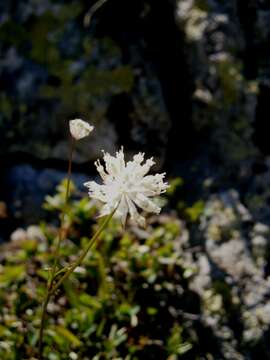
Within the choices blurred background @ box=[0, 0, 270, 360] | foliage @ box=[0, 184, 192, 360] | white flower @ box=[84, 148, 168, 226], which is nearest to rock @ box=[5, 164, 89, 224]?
blurred background @ box=[0, 0, 270, 360]

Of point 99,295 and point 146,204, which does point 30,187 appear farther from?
point 146,204

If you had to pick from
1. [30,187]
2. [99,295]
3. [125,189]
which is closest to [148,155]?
[30,187]

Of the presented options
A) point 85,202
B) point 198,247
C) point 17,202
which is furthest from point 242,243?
point 17,202

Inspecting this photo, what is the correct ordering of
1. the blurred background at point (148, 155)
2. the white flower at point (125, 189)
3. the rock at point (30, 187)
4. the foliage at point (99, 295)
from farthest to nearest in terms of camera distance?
1. the rock at point (30, 187)
2. the blurred background at point (148, 155)
3. the foliage at point (99, 295)
4. the white flower at point (125, 189)

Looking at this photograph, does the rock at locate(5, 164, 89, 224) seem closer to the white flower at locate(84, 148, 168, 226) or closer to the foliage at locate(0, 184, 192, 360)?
the foliage at locate(0, 184, 192, 360)

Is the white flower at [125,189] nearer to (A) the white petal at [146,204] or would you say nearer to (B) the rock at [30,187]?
(A) the white petal at [146,204]

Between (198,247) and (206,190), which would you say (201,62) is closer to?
(206,190)

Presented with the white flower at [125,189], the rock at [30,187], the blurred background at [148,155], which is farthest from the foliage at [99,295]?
the white flower at [125,189]
